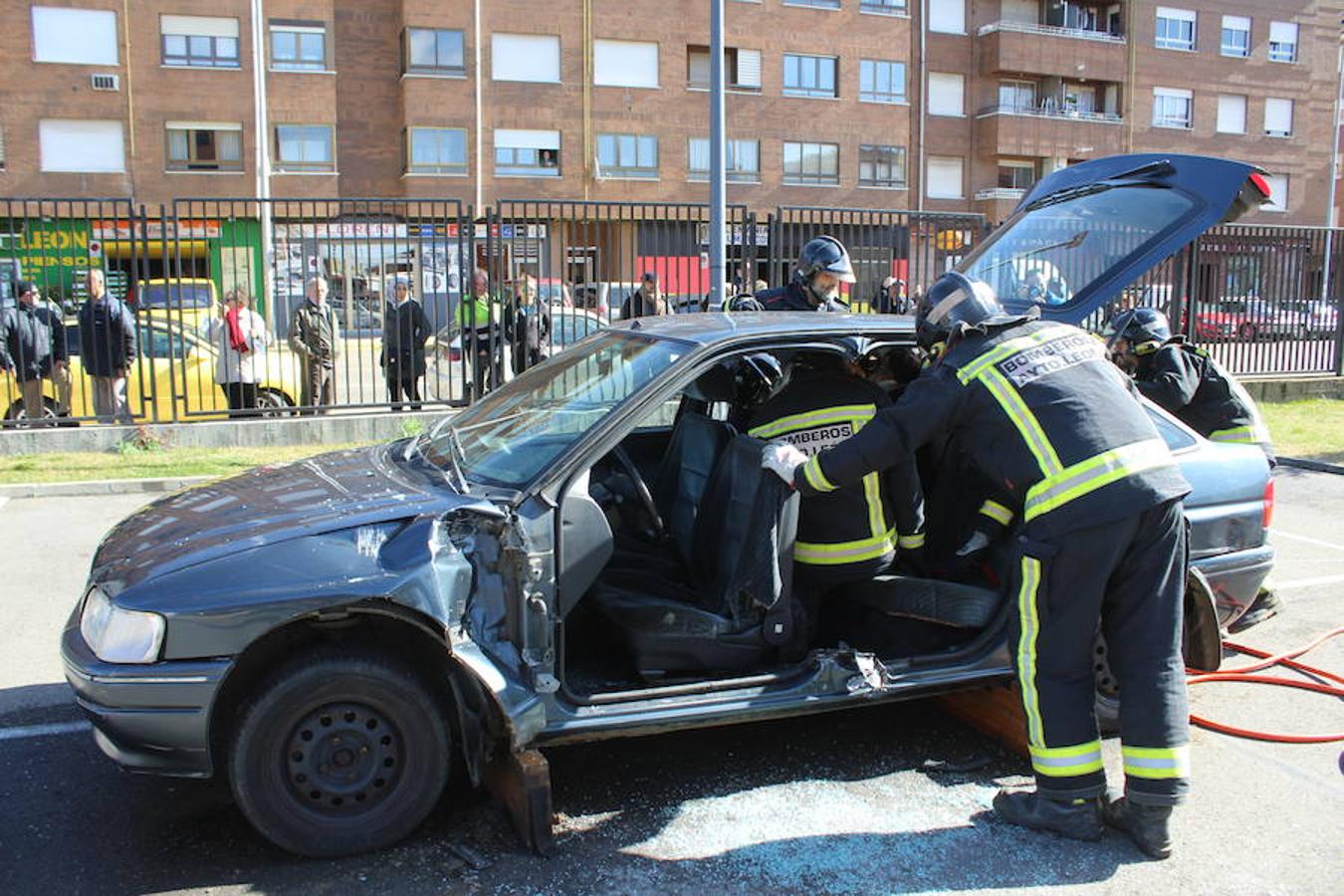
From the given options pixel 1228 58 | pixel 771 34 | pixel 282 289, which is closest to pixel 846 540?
pixel 282 289

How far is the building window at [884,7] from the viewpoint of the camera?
41.7 meters

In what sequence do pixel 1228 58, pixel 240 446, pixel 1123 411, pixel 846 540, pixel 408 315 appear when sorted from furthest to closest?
pixel 1228 58 → pixel 408 315 → pixel 240 446 → pixel 846 540 → pixel 1123 411

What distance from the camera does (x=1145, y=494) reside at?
11.4ft

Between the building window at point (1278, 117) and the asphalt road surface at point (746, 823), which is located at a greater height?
the building window at point (1278, 117)

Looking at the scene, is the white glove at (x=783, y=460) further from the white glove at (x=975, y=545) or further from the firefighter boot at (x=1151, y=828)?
the firefighter boot at (x=1151, y=828)

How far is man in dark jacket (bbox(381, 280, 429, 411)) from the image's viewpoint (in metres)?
12.7

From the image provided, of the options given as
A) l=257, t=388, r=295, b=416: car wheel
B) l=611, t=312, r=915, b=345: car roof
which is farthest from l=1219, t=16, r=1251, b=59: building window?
l=611, t=312, r=915, b=345: car roof

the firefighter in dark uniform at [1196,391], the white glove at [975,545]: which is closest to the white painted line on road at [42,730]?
the white glove at [975,545]

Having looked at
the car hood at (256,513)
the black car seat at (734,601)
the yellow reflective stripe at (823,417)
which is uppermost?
the yellow reflective stripe at (823,417)

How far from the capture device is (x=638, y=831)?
12.0ft

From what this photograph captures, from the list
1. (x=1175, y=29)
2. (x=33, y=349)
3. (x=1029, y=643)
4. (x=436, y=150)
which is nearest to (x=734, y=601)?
(x=1029, y=643)

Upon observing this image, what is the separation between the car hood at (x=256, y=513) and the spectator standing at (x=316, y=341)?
28.5ft

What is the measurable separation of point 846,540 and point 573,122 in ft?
118

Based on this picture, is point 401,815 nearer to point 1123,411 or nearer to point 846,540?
point 846,540
